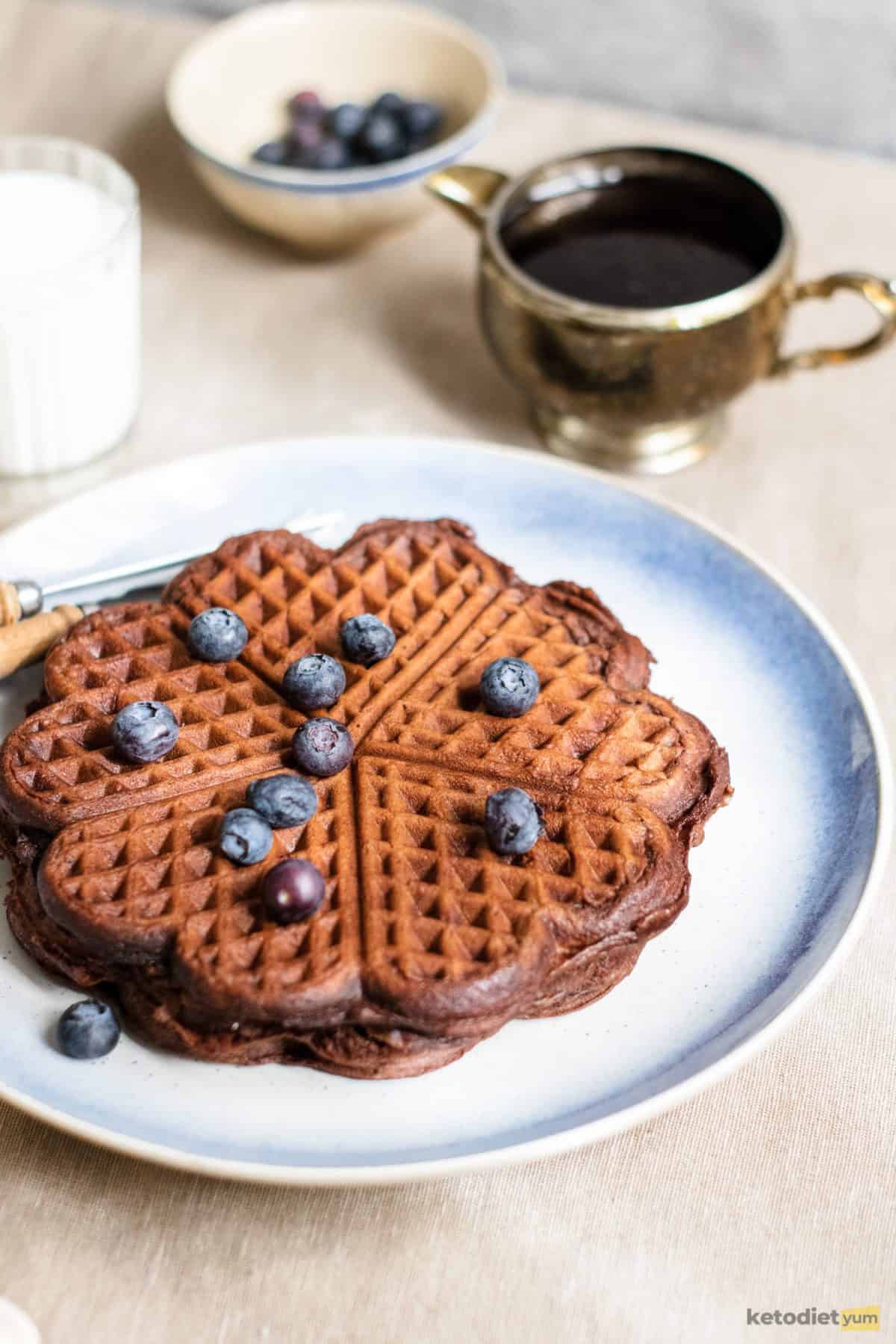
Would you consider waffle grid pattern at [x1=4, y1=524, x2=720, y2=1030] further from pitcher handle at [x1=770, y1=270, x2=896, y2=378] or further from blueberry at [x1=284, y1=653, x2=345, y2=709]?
pitcher handle at [x1=770, y1=270, x2=896, y2=378]

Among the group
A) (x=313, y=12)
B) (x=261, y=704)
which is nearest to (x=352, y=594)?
(x=261, y=704)

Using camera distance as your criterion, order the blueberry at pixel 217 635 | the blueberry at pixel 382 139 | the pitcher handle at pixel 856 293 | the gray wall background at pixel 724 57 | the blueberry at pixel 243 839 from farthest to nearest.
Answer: the gray wall background at pixel 724 57 → the blueberry at pixel 382 139 → the pitcher handle at pixel 856 293 → the blueberry at pixel 217 635 → the blueberry at pixel 243 839

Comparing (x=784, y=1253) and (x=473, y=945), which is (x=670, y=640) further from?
(x=784, y=1253)

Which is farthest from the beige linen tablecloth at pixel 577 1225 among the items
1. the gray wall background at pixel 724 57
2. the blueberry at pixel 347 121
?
the gray wall background at pixel 724 57

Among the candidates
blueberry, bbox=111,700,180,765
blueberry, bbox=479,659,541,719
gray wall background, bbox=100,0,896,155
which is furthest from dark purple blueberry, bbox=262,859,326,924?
gray wall background, bbox=100,0,896,155

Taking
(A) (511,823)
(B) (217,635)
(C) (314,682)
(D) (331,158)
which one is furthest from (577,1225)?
(D) (331,158)

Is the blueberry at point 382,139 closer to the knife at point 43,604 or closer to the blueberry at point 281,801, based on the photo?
the knife at point 43,604
